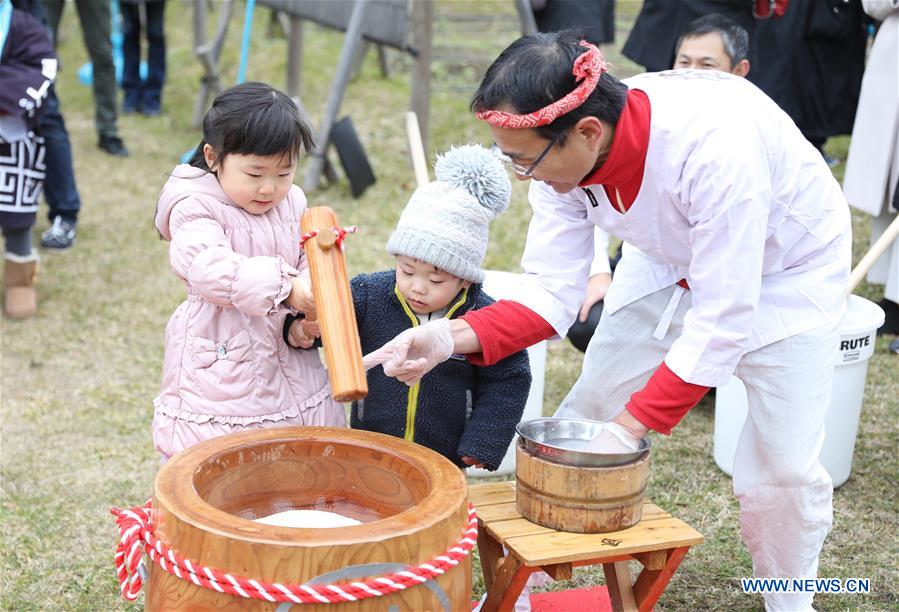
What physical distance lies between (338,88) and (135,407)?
2923 mm

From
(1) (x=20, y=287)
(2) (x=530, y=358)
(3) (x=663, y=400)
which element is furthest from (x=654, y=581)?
(1) (x=20, y=287)

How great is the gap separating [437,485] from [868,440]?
8.11 ft

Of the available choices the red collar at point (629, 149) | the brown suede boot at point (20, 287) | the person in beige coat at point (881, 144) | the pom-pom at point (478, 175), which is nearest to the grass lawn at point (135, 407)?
the brown suede boot at point (20, 287)

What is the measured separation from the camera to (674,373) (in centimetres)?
207

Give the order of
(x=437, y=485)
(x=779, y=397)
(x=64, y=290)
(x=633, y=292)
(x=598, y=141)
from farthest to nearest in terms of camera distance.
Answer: (x=64, y=290) → (x=633, y=292) → (x=779, y=397) → (x=598, y=141) → (x=437, y=485)

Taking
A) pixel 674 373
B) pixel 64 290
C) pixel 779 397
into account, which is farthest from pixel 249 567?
pixel 64 290

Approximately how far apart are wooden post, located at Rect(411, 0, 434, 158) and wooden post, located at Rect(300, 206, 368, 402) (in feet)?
15.0

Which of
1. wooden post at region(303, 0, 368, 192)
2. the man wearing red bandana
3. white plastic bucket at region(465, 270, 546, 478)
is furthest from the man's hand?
wooden post at region(303, 0, 368, 192)

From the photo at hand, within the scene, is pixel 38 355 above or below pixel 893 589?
below

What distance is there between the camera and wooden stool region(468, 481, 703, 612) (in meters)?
2.02

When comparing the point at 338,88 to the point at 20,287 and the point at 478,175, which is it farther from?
the point at 478,175

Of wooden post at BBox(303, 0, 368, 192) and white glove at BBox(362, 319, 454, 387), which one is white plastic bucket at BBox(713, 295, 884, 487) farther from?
→ wooden post at BBox(303, 0, 368, 192)

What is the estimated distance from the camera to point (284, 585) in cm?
162

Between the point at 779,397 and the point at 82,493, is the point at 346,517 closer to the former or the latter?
the point at 779,397
